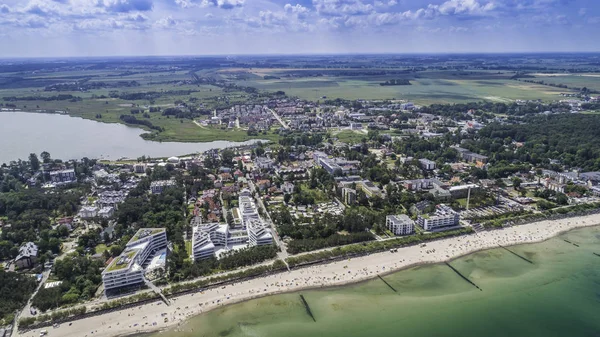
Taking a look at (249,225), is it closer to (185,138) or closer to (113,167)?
(113,167)

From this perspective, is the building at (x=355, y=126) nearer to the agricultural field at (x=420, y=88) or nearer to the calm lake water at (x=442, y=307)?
the agricultural field at (x=420, y=88)

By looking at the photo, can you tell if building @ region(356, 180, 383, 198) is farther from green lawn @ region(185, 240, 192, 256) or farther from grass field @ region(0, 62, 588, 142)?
grass field @ region(0, 62, 588, 142)

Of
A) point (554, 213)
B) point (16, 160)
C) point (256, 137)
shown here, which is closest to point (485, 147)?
point (554, 213)

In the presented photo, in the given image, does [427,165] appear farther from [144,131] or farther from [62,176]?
[144,131]

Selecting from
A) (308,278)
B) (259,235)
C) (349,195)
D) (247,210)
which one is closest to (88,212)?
(247,210)

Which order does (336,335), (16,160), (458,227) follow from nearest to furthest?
(336,335) → (458,227) → (16,160)

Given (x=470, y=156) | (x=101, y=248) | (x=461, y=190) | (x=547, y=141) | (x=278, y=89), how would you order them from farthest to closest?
(x=278, y=89)
(x=547, y=141)
(x=470, y=156)
(x=461, y=190)
(x=101, y=248)
